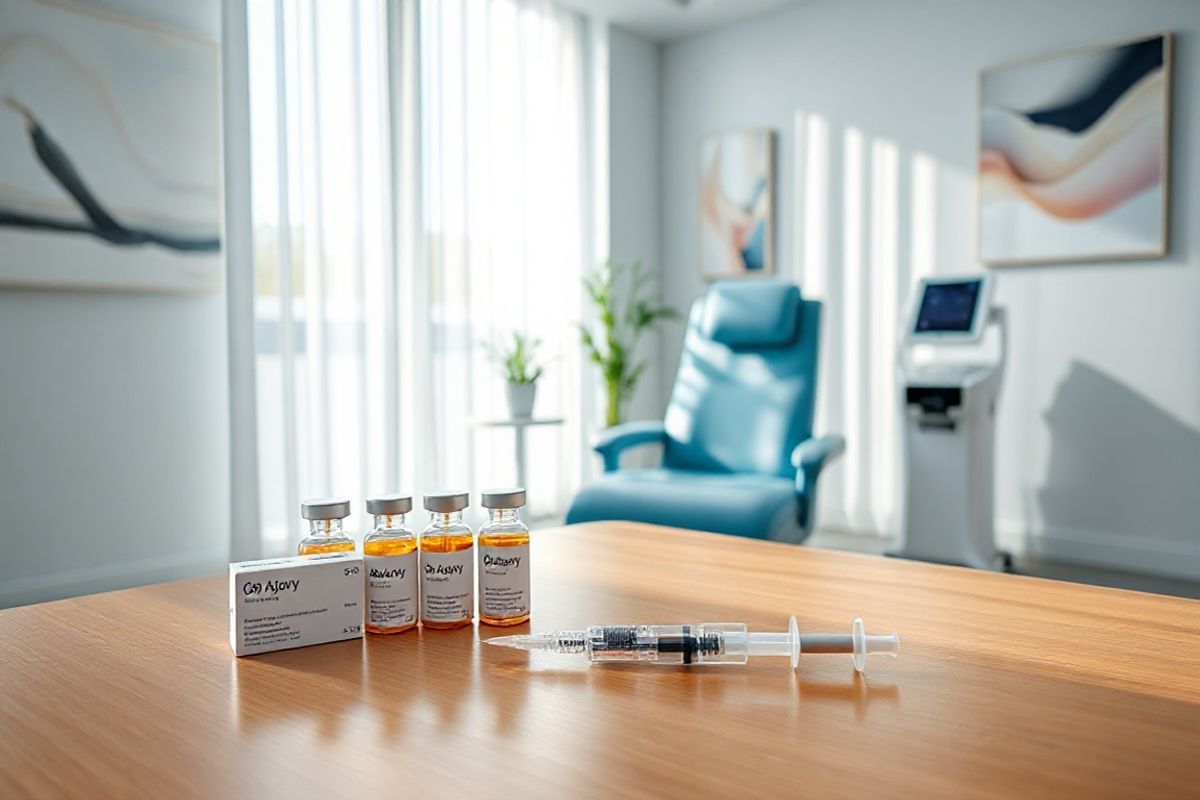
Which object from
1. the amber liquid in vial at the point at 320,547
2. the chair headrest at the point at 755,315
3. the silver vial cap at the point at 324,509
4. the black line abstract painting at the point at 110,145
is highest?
the black line abstract painting at the point at 110,145

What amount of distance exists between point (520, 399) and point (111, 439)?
1.37 metres

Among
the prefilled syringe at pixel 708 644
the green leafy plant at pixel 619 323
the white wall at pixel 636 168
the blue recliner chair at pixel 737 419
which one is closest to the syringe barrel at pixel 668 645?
the prefilled syringe at pixel 708 644

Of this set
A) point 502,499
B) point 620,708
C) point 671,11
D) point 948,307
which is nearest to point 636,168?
point 671,11

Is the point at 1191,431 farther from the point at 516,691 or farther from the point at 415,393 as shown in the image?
the point at 516,691

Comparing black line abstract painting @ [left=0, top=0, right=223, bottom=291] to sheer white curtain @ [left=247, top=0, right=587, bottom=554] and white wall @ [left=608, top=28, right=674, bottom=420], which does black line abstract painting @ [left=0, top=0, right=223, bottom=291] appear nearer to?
sheer white curtain @ [left=247, top=0, right=587, bottom=554]

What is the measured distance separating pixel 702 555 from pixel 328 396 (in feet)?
7.31

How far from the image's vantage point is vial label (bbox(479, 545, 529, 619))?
0.90 meters

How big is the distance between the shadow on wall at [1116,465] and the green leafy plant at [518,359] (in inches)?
78.5

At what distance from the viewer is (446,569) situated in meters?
0.89

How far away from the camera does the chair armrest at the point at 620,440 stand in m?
2.84

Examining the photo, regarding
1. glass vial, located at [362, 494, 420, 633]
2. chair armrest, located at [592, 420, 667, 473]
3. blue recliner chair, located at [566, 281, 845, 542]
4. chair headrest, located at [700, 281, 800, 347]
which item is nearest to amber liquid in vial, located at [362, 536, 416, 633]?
glass vial, located at [362, 494, 420, 633]

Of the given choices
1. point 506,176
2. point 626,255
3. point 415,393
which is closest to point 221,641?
point 415,393

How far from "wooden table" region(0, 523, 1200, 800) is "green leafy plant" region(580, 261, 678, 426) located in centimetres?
301

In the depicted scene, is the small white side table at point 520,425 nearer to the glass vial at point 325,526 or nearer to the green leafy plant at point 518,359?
the green leafy plant at point 518,359
